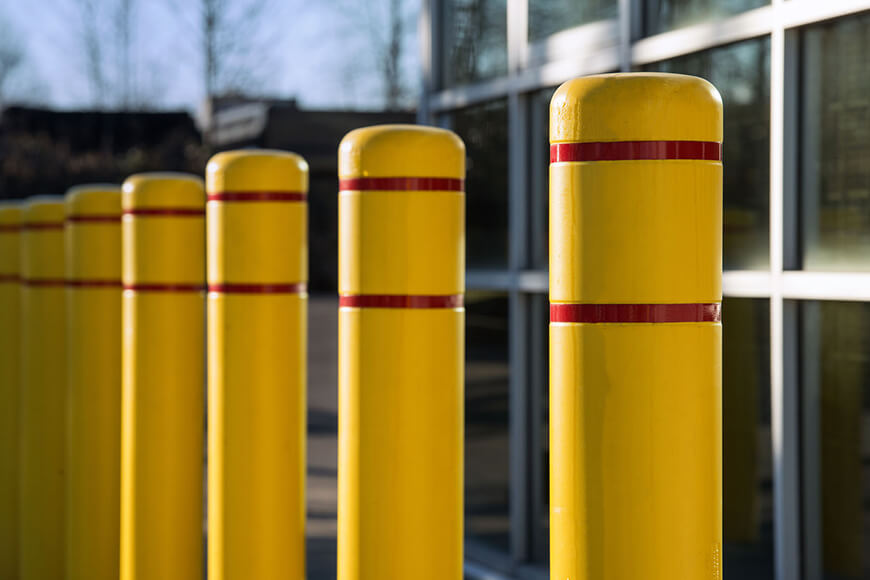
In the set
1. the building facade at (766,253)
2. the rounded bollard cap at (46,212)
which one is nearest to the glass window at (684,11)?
the building facade at (766,253)

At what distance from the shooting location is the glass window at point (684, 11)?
155 inches

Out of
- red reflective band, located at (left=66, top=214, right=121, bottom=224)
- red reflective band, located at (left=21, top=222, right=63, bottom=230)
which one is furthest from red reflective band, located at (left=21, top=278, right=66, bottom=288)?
red reflective band, located at (left=66, top=214, right=121, bottom=224)

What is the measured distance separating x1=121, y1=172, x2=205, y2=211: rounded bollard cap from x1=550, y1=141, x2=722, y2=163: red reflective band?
2.18m

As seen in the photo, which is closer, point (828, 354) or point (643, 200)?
point (643, 200)

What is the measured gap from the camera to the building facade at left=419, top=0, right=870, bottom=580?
11.6 ft

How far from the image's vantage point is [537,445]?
5254 millimetres

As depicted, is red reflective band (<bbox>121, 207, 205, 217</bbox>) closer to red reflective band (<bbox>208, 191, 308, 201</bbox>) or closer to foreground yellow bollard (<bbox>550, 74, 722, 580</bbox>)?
red reflective band (<bbox>208, 191, 308, 201</bbox>)

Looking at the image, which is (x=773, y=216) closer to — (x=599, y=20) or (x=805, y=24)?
(x=805, y=24)

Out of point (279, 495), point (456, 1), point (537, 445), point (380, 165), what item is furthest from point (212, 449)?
point (456, 1)

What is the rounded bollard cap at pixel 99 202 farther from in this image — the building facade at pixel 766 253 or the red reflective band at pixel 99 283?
the building facade at pixel 766 253

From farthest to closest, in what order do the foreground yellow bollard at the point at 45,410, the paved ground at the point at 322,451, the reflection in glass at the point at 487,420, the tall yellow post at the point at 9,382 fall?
the paved ground at the point at 322,451 → the tall yellow post at the point at 9,382 → the reflection in glass at the point at 487,420 → the foreground yellow bollard at the point at 45,410

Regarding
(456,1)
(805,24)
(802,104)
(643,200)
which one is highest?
(456,1)

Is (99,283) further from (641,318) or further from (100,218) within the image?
(641,318)

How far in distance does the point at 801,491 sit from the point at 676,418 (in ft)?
4.60
